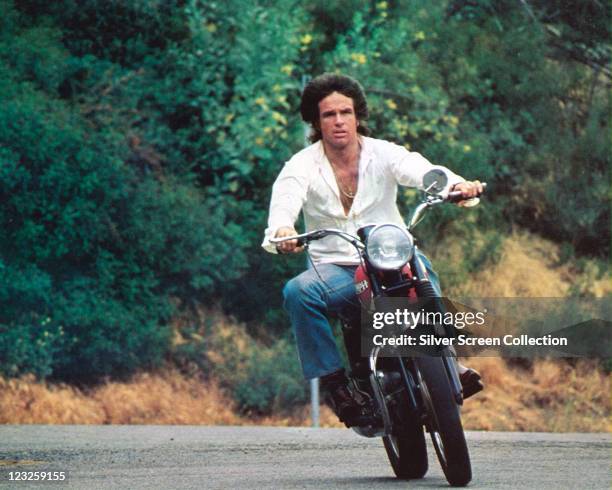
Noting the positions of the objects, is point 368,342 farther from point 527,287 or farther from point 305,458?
point 527,287

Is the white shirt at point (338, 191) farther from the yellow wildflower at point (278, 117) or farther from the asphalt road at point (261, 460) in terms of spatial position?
the yellow wildflower at point (278, 117)

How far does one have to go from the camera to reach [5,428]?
12.8m

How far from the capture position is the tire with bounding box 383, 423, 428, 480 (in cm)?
752

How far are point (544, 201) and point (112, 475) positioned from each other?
51.3ft

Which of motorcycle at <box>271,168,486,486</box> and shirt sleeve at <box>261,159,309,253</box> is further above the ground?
shirt sleeve at <box>261,159,309,253</box>

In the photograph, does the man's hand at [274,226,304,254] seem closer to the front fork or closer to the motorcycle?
the motorcycle

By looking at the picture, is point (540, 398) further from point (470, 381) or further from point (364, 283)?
point (364, 283)

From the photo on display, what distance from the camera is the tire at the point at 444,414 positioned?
22.2 feet

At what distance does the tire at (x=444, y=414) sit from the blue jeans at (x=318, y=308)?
660 millimetres

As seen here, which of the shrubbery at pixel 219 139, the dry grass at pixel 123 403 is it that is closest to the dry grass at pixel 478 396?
the dry grass at pixel 123 403

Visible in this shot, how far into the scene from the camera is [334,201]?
25.1 feet

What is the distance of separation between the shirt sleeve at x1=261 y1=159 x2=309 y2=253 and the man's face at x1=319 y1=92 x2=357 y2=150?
228mm

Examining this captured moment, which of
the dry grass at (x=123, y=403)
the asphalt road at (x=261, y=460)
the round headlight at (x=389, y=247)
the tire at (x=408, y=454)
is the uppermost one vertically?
the round headlight at (x=389, y=247)

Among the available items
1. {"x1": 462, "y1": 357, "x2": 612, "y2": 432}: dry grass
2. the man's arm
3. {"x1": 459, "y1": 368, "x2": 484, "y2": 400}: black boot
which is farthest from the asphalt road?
{"x1": 462, "y1": 357, "x2": 612, "y2": 432}: dry grass
